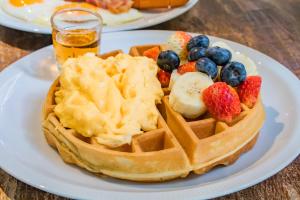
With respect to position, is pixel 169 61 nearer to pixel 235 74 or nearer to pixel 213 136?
pixel 235 74

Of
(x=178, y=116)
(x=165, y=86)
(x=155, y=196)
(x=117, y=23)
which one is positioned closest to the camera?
(x=155, y=196)

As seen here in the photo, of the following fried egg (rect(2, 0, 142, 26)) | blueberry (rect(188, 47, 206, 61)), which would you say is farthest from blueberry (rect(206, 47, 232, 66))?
fried egg (rect(2, 0, 142, 26))

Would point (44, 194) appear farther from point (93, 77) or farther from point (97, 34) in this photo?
point (97, 34)

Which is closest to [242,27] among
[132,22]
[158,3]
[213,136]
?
[158,3]

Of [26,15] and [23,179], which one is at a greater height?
[23,179]

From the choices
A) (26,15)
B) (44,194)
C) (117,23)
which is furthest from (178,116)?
(26,15)

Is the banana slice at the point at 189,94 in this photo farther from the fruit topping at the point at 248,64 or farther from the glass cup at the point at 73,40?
the glass cup at the point at 73,40

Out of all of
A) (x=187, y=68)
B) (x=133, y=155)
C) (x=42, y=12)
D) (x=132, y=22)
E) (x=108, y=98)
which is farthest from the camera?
(x=42, y=12)
